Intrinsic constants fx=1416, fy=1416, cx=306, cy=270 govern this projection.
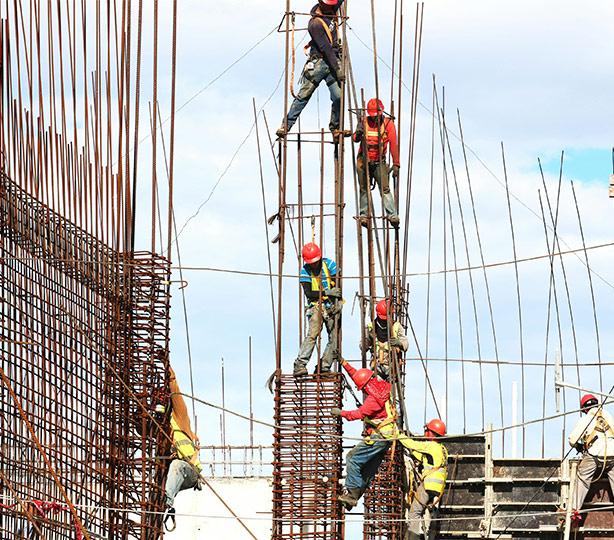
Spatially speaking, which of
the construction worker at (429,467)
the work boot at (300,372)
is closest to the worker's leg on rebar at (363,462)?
the construction worker at (429,467)

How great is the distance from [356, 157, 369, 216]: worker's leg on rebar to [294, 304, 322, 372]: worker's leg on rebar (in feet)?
8.45

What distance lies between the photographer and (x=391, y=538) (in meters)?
22.1

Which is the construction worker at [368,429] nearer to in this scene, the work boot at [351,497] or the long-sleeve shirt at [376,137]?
the work boot at [351,497]

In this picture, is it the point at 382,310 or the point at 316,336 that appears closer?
the point at 316,336

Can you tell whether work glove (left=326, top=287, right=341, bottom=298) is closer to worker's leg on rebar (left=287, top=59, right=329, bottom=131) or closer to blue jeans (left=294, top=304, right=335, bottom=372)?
blue jeans (left=294, top=304, right=335, bottom=372)

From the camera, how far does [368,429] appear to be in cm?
1922

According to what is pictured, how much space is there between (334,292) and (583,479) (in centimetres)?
463

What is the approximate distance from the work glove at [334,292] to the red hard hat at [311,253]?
18.9 inches

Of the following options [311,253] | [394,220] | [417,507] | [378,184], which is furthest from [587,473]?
[378,184]

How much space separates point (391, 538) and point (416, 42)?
7797 mm

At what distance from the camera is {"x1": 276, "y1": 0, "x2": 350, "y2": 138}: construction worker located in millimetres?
20688

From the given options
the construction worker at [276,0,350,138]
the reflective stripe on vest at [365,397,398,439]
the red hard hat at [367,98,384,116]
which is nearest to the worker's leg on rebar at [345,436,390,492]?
the reflective stripe on vest at [365,397,398,439]

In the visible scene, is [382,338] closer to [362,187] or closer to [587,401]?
[362,187]

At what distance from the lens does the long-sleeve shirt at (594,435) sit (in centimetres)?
2017
